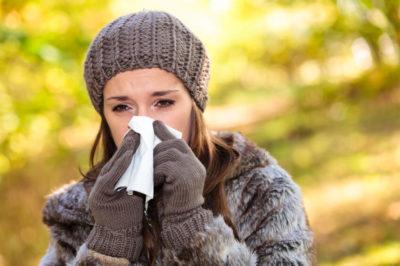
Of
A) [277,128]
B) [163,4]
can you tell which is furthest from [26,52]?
[277,128]

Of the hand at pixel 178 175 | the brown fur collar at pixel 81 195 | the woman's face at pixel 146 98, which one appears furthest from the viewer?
the brown fur collar at pixel 81 195

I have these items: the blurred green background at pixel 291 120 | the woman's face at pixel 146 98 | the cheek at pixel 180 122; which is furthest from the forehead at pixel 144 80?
the blurred green background at pixel 291 120

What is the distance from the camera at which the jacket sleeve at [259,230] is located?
85.6 inches

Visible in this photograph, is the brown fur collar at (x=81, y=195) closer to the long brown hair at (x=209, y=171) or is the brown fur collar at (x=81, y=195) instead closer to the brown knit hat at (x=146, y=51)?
the long brown hair at (x=209, y=171)

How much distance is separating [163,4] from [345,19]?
2779 millimetres

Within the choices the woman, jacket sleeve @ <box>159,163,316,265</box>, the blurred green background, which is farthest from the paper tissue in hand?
the blurred green background

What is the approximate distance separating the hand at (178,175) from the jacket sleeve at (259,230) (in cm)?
17

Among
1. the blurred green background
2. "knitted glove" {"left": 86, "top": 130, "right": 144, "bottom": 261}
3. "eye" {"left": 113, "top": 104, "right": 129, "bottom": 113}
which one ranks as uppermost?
the blurred green background

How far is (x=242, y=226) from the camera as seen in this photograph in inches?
99.1

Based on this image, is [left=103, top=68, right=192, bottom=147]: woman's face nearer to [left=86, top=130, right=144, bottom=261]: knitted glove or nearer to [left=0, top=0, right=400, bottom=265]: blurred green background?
[left=86, top=130, right=144, bottom=261]: knitted glove

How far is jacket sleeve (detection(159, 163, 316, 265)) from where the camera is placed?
85.6 inches

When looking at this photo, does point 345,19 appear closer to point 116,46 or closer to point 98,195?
point 116,46

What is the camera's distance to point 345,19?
6395 millimetres

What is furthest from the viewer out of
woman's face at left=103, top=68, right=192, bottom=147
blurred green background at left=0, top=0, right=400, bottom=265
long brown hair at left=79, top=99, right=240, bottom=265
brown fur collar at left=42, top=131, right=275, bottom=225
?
blurred green background at left=0, top=0, right=400, bottom=265
